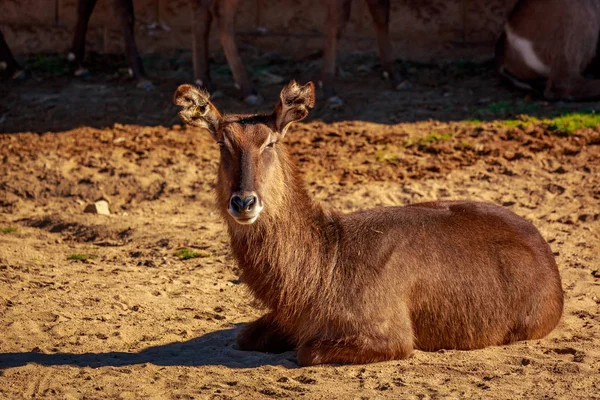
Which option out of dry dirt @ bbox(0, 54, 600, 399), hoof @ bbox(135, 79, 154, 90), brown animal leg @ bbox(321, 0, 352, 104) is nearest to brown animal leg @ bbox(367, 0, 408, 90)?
dry dirt @ bbox(0, 54, 600, 399)

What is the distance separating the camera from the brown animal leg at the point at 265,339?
590 centimetres

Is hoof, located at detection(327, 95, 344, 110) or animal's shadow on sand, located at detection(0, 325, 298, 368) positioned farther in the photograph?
hoof, located at detection(327, 95, 344, 110)

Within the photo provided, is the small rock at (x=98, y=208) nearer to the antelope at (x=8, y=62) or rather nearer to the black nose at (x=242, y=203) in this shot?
the black nose at (x=242, y=203)

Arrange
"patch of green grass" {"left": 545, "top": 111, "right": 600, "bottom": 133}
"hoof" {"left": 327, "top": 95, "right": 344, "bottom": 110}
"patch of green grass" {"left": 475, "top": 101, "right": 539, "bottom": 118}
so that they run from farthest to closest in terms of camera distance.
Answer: "hoof" {"left": 327, "top": 95, "right": 344, "bottom": 110}, "patch of green grass" {"left": 475, "top": 101, "right": 539, "bottom": 118}, "patch of green grass" {"left": 545, "top": 111, "right": 600, "bottom": 133}

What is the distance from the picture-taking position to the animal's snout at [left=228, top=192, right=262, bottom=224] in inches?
211

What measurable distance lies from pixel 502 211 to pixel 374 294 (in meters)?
1.22

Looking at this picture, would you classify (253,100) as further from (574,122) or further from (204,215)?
(574,122)

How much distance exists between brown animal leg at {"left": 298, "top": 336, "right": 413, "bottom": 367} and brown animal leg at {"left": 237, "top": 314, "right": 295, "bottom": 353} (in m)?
0.42

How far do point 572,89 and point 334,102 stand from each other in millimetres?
2765

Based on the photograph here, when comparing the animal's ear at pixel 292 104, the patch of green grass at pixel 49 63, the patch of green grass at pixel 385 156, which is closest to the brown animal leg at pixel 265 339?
the animal's ear at pixel 292 104

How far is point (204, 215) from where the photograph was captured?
→ 349 inches

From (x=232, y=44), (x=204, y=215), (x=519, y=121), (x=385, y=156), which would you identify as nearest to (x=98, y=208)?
(x=204, y=215)

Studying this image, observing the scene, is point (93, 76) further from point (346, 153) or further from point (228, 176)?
point (228, 176)

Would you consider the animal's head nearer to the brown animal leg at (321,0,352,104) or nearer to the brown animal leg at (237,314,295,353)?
the brown animal leg at (237,314,295,353)
